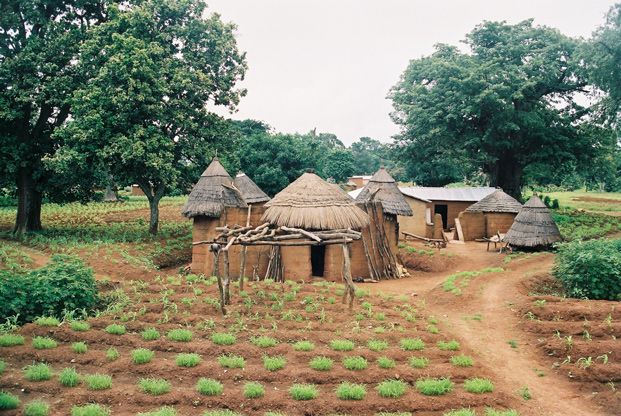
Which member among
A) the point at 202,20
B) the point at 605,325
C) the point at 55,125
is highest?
the point at 202,20

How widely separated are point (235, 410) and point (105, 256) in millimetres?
13337

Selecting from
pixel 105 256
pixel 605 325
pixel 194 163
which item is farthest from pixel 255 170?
pixel 605 325

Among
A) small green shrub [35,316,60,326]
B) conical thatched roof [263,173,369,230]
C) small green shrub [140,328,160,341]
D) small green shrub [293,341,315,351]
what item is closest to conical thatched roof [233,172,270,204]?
conical thatched roof [263,173,369,230]

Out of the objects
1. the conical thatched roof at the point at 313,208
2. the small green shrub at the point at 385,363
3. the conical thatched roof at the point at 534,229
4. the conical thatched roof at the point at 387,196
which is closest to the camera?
the small green shrub at the point at 385,363

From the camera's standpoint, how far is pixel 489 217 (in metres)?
27.2

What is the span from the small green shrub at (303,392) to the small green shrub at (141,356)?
2.84m

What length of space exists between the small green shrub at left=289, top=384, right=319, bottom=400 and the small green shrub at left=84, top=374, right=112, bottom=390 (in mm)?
3086

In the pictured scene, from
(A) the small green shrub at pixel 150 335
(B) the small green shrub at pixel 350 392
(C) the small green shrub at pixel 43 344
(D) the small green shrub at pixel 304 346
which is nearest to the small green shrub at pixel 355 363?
(B) the small green shrub at pixel 350 392

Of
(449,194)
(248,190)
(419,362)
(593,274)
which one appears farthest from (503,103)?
(419,362)

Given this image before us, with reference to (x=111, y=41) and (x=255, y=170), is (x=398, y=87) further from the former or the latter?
(x=111, y=41)

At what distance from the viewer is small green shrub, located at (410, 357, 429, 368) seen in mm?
9555

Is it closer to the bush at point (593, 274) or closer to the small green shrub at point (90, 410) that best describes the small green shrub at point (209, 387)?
the small green shrub at point (90, 410)

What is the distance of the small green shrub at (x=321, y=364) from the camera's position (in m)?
9.24

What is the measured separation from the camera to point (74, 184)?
23.2 m
